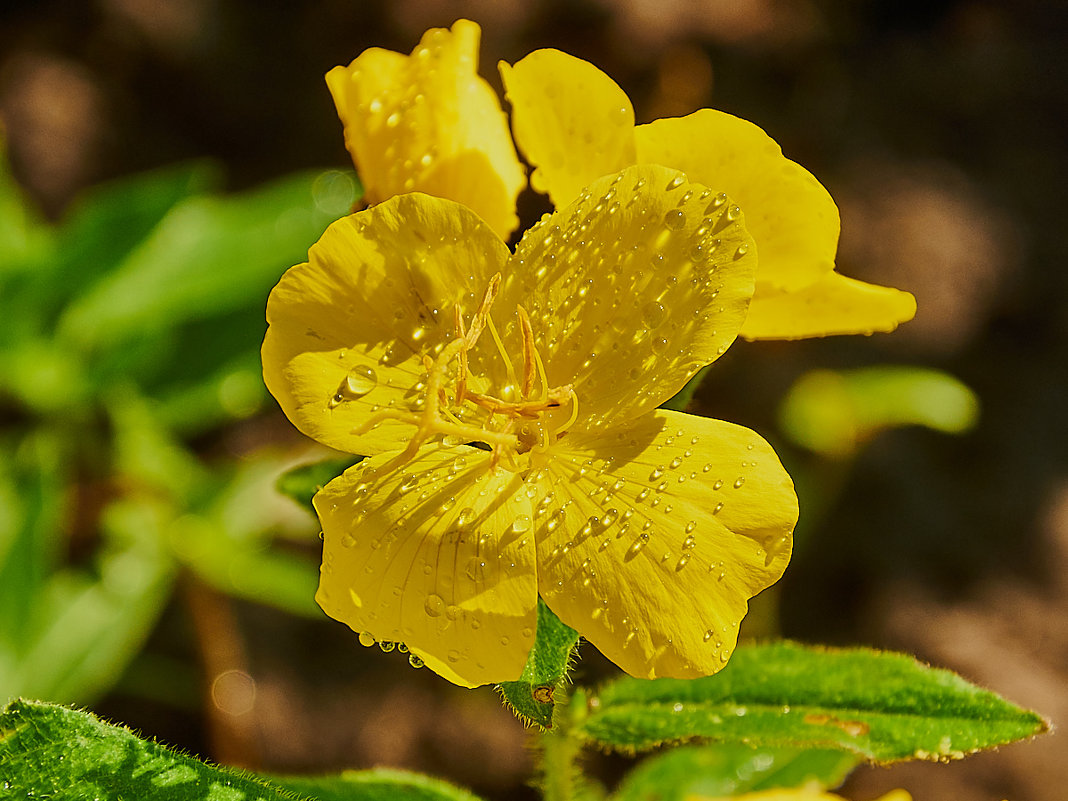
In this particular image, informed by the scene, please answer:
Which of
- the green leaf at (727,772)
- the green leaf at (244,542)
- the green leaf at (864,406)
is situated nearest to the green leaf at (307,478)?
the green leaf at (727,772)

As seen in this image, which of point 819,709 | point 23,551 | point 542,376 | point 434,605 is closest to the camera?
point 434,605

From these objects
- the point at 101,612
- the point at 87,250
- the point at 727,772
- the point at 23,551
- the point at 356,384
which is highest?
the point at 356,384

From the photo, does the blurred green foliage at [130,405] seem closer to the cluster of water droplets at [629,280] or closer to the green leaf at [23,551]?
the green leaf at [23,551]

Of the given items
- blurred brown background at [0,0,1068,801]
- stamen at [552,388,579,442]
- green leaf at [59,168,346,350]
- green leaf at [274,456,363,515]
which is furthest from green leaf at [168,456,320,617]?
stamen at [552,388,579,442]

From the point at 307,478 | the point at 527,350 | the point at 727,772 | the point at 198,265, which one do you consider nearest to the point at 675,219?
the point at 527,350

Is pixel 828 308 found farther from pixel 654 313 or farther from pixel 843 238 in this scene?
pixel 843 238

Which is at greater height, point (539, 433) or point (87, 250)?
point (539, 433)

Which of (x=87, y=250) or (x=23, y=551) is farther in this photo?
(x=87, y=250)
